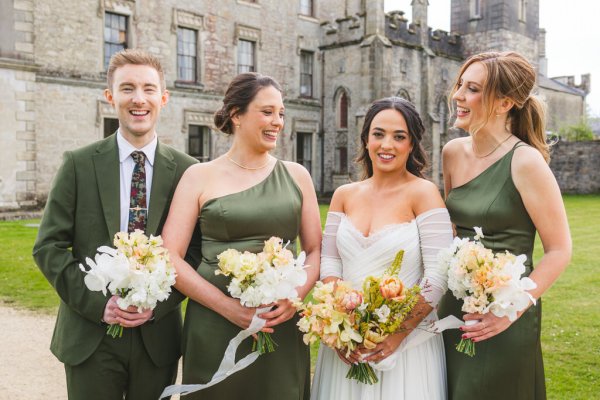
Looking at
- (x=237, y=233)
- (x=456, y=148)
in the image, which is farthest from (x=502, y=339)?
(x=237, y=233)

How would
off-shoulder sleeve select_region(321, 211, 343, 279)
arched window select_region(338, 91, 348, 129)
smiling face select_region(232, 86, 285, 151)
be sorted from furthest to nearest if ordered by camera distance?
arched window select_region(338, 91, 348, 129) → off-shoulder sleeve select_region(321, 211, 343, 279) → smiling face select_region(232, 86, 285, 151)

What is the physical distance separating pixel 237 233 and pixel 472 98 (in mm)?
1595

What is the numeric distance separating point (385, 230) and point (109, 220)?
1598 mm

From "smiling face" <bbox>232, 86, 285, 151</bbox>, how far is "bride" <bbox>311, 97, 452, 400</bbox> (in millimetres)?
596

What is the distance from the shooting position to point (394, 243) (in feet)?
11.4

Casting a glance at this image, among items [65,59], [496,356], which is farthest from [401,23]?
[496,356]

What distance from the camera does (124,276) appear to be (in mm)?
2879

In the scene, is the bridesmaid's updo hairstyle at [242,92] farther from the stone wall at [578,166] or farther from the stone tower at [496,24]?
the stone wall at [578,166]

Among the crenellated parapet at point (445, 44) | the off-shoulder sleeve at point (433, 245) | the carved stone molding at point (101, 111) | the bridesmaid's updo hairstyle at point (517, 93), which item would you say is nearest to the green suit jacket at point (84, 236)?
the off-shoulder sleeve at point (433, 245)

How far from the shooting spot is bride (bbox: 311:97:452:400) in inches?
132

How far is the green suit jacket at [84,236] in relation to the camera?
10.7 feet

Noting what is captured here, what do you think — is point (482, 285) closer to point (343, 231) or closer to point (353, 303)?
point (353, 303)

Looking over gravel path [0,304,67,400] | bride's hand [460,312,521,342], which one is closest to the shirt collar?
bride's hand [460,312,521,342]

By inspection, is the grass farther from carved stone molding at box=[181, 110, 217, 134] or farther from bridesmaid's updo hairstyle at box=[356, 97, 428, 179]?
carved stone molding at box=[181, 110, 217, 134]
